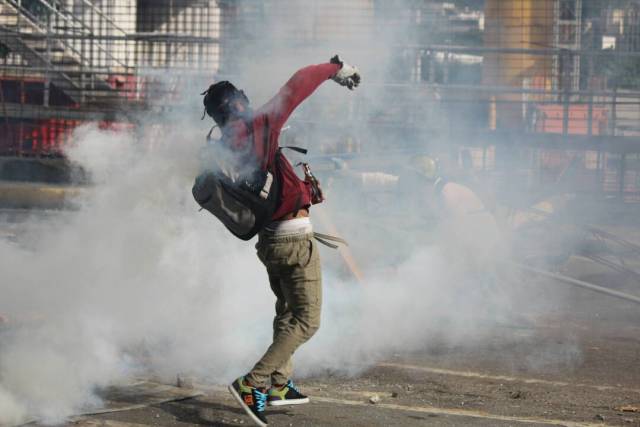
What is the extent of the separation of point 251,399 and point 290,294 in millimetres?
509

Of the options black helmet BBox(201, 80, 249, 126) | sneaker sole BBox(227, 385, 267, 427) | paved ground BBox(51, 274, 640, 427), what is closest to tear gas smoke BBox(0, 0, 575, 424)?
paved ground BBox(51, 274, 640, 427)

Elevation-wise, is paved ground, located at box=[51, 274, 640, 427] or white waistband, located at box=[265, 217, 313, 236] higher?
white waistband, located at box=[265, 217, 313, 236]

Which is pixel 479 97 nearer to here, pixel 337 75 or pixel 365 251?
pixel 365 251

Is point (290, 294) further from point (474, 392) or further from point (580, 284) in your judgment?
point (580, 284)

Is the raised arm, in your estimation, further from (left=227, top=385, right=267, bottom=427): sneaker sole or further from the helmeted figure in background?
(left=227, top=385, right=267, bottom=427): sneaker sole

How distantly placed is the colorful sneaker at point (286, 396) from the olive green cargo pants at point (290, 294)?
4 centimetres

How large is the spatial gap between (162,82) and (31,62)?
3.56 m

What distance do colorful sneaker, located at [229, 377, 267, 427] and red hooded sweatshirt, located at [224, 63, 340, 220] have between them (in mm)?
764

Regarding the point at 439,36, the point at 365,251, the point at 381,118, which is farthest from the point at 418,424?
the point at 439,36

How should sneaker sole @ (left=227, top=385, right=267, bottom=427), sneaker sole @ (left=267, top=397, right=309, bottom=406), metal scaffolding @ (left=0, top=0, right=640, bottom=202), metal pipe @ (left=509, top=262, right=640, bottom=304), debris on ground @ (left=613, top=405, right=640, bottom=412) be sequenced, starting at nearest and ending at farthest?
sneaker sole @ (left=227, top=385, right=267, bottom=427) → sneaker sole @ (left=267, top=397, right=309, bottom=406) → debris on ground @ (left=613, top=405, right=640, bottom=412) → metal pipe @ (left=509, top=262, right=640, bottom=304) → metal scaffolding @ (left=0, top=0, right=640, bottom=202)

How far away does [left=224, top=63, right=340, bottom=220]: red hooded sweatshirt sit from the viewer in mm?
4137

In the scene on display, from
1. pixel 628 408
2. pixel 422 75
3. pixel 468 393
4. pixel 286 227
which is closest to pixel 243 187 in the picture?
pixel 286 227

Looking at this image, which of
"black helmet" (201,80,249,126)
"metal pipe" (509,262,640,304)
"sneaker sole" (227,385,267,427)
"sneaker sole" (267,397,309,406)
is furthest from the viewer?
"metal pipe" (509,262,640,304)

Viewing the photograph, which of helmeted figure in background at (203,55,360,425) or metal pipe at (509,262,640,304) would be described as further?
metal pipe at (509,262,640,304)
